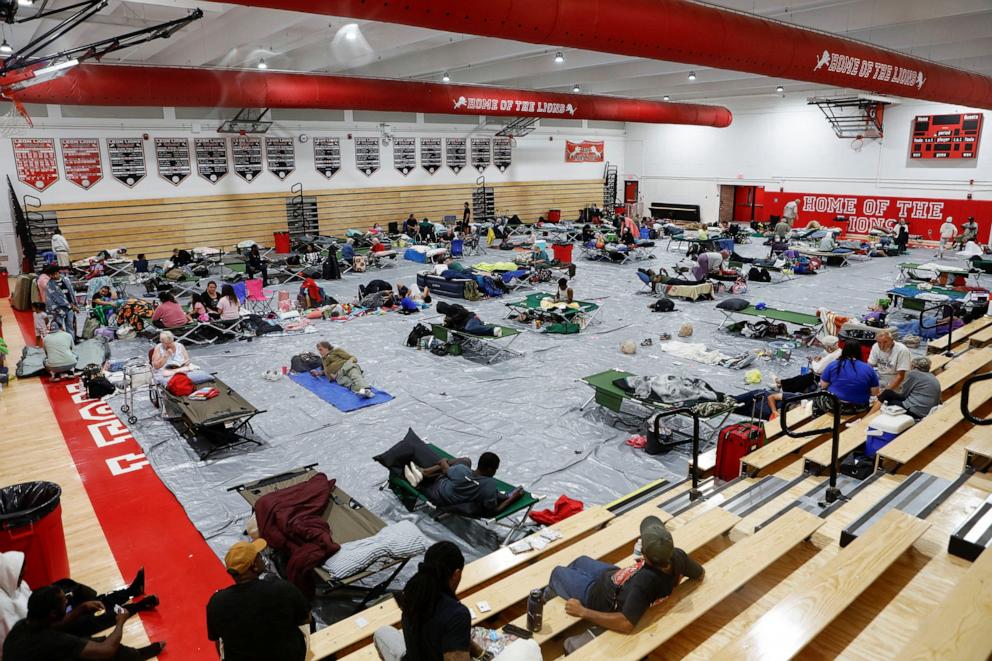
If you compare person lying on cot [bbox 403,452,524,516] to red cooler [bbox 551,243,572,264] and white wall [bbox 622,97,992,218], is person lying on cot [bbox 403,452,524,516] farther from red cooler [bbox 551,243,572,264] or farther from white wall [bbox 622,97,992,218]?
white wall [bbox 622,97,992,218]

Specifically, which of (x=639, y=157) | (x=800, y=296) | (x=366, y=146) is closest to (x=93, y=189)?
(x=366, y=146)

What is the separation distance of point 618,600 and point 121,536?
175 inches

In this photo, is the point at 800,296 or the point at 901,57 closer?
the point at 901,57

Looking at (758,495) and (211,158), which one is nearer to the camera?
(758,495)

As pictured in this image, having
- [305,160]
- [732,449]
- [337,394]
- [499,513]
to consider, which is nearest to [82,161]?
[305,160]

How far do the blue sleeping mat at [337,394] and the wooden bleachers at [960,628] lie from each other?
21.9ft

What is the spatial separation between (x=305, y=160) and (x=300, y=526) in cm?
2021

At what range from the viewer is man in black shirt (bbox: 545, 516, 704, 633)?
355cm

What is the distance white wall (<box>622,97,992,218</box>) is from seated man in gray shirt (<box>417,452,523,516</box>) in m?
23.7

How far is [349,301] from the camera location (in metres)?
14.7

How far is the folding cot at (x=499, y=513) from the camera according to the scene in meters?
5.48

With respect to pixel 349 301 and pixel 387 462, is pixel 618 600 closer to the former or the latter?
pixel 387 462

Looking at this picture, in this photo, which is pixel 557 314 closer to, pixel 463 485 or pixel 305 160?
pixel 463 485

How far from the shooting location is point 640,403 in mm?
7555
